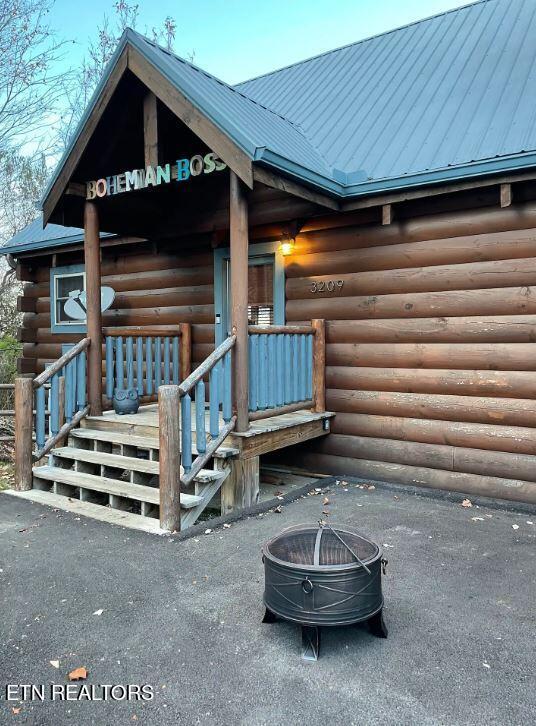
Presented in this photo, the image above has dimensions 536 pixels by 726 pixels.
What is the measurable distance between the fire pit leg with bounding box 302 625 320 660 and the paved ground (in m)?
0.05

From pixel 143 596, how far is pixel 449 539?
88.2 inches

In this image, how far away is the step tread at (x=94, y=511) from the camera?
4.30 m

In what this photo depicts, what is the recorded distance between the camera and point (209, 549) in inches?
149

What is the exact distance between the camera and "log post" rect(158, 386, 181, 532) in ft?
13.7

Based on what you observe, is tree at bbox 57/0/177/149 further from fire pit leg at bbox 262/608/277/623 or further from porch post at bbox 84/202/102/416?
fire pit leg at bbox 262/608/277/623

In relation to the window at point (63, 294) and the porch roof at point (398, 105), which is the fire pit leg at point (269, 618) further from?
the window at point (63, 294)

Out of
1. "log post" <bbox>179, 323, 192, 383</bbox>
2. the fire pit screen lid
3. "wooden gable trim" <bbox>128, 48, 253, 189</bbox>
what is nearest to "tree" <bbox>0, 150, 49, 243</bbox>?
"log post" <bbox>179, 323, 192, 383</bbox>

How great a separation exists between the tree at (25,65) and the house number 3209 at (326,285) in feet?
33.8

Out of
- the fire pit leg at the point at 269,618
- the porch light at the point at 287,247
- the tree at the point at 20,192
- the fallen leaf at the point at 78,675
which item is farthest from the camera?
the tree at the point at 20,192

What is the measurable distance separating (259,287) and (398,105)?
2.90 meters

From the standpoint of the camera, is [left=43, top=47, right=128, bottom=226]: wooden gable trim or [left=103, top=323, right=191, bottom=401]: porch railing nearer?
[left=43, top=47, right=128, bottom=226]: wooden gable trim

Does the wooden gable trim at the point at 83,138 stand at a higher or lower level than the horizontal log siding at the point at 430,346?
higher

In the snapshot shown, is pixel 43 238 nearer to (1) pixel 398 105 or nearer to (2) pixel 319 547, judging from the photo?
(1) pixel 398 105

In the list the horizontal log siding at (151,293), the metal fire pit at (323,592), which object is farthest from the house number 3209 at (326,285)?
the metal fire pit at (323,592)
